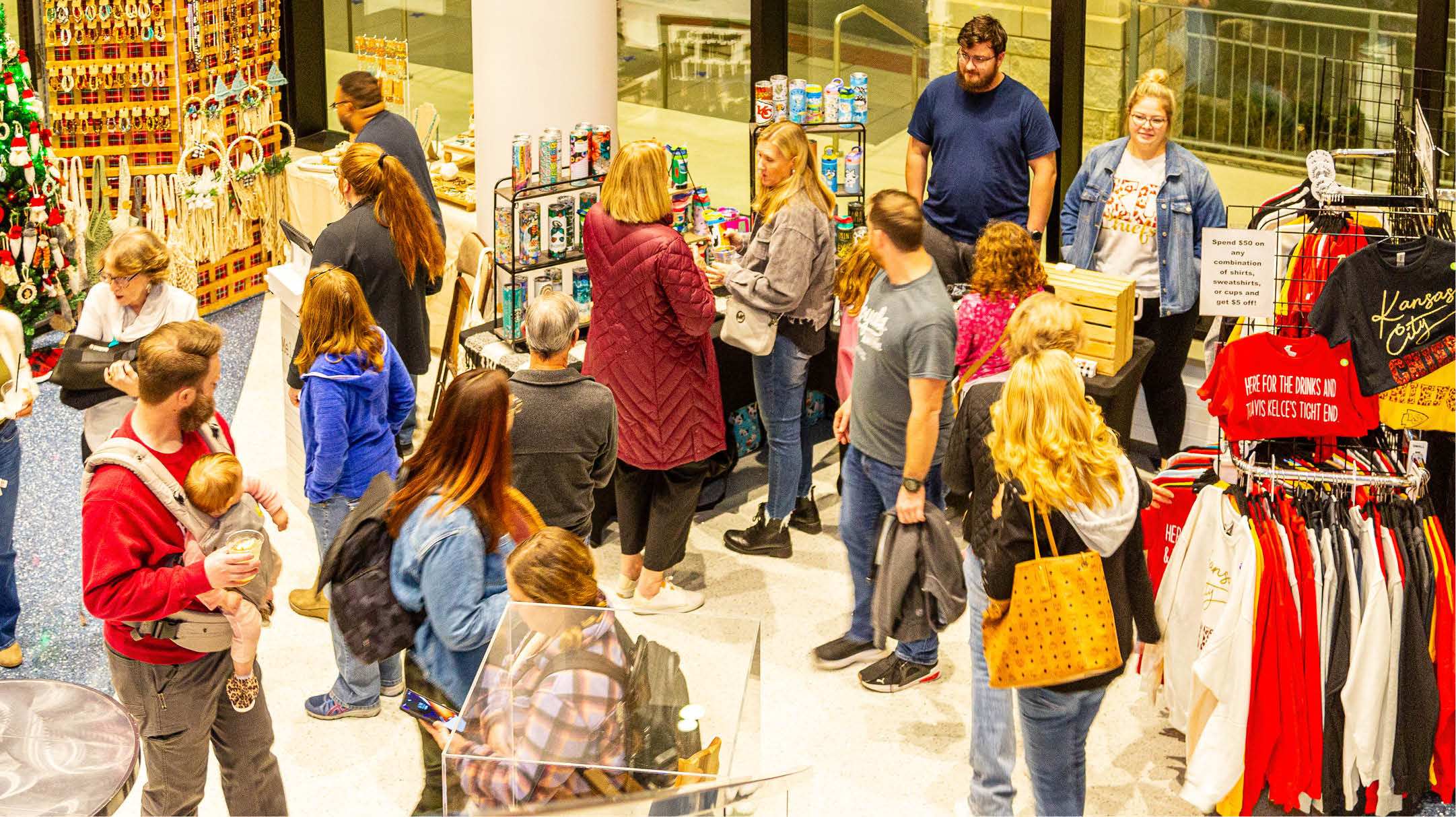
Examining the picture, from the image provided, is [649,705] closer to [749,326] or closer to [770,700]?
[770,700]

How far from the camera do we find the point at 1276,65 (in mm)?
7023

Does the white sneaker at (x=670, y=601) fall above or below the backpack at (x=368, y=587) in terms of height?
below

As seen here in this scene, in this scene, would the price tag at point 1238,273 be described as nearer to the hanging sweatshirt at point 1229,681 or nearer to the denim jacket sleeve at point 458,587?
the hanging sweatshirt at point 1229,681

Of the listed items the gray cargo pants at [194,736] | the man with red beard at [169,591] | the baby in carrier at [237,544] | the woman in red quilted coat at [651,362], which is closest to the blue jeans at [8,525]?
the man with red beard at [169,591]

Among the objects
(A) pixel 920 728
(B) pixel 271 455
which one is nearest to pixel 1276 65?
(A) pixel 920 728

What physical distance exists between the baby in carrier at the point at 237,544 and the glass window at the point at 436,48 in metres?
6.28

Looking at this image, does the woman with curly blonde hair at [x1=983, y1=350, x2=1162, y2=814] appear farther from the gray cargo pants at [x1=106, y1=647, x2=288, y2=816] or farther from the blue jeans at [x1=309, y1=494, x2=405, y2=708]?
the blue jeans at [x1=309, y1=494, x2=405, y2=708]

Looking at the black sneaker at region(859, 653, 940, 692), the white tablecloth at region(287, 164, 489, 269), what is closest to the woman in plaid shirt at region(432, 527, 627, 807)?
the black sneaker at region(859, 653, 940, 692)

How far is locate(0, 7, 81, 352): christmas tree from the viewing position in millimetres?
7312

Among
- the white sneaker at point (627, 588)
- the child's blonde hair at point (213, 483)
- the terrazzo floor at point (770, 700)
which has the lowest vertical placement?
the terrazzo floor at point (770, 700)

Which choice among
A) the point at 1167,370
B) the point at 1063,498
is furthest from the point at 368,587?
the point at 1167,370

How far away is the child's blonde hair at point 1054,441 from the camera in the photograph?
3.98 meters

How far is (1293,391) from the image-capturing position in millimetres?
4797

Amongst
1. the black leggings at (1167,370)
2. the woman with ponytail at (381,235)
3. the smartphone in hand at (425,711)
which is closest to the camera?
the smartphone in hand at (425,711)
